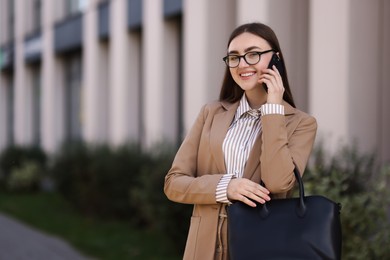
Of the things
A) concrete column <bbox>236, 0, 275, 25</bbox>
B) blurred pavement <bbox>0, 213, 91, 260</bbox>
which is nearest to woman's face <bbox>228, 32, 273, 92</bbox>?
concrete column <bbox>236, 0, 275, 25</bbox>

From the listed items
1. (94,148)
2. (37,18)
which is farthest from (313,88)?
(37,18)

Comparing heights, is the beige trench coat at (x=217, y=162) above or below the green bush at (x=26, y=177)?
above

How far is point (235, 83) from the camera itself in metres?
2.98

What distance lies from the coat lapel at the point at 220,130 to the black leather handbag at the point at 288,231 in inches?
13.1

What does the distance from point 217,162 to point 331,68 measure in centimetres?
562

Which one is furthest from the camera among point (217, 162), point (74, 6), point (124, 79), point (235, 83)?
point (74, 6)

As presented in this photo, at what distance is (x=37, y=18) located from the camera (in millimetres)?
24188

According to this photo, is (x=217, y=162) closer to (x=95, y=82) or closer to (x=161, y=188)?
(x=161, y=188)

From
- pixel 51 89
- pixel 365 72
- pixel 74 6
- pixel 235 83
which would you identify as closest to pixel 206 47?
pixel 365 72

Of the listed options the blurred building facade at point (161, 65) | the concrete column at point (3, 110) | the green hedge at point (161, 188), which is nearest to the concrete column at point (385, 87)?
the blurred building facade at point (161, 65)

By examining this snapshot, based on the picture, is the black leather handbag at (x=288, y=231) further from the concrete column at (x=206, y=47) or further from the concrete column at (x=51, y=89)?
the concrete column at (x=51, y=89)

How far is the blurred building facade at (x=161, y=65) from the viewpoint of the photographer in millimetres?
8062

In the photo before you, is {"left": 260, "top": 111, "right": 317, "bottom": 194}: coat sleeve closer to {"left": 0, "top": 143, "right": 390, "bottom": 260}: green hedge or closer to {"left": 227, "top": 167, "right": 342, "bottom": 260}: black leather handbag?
{"left": 227, "top": 167, "right": 342, "bottom": 260}: black leather handbag

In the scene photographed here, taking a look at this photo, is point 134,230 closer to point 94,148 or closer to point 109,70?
point 94,148
